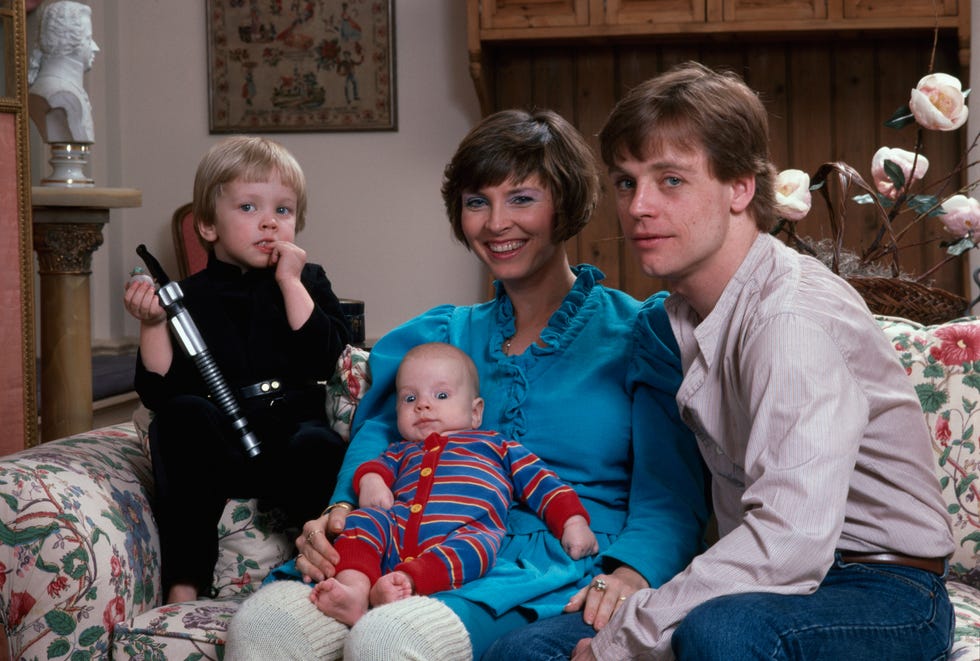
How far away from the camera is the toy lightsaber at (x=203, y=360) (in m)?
1.96

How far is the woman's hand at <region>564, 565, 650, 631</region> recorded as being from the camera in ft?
5.07

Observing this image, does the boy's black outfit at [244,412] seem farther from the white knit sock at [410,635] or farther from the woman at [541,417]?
the white knit sock at [410,635]

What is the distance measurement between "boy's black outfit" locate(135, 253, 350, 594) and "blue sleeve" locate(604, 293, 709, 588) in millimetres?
591

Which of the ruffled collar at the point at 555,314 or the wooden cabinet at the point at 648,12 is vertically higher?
the wooden cabinet at the point at 648,12

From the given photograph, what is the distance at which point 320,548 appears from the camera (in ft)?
5.55

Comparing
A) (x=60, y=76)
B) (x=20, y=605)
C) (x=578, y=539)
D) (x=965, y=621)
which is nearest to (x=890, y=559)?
(x=965, y=621)

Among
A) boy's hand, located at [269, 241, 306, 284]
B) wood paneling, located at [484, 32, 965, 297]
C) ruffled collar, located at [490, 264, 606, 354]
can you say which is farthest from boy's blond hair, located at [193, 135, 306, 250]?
wood paneling, located at [484, 32, 965, 297]

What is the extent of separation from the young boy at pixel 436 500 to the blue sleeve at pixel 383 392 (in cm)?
7

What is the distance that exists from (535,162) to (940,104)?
2.66ft

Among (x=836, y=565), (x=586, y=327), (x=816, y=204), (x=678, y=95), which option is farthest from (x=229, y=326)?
(x=816, y=204)

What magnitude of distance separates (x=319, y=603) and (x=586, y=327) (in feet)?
2.07

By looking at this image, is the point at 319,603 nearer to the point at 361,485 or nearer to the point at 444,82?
the point at 361,485

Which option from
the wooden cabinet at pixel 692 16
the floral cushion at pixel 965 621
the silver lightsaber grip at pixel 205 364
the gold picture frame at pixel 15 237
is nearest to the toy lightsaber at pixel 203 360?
the silver lightsaber grip at pixel 205 364

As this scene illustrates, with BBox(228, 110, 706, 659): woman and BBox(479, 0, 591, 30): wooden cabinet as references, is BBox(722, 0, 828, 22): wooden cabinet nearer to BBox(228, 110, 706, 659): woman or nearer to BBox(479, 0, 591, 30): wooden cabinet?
BBox(479, 0, 591, 30): wooden cabinet
